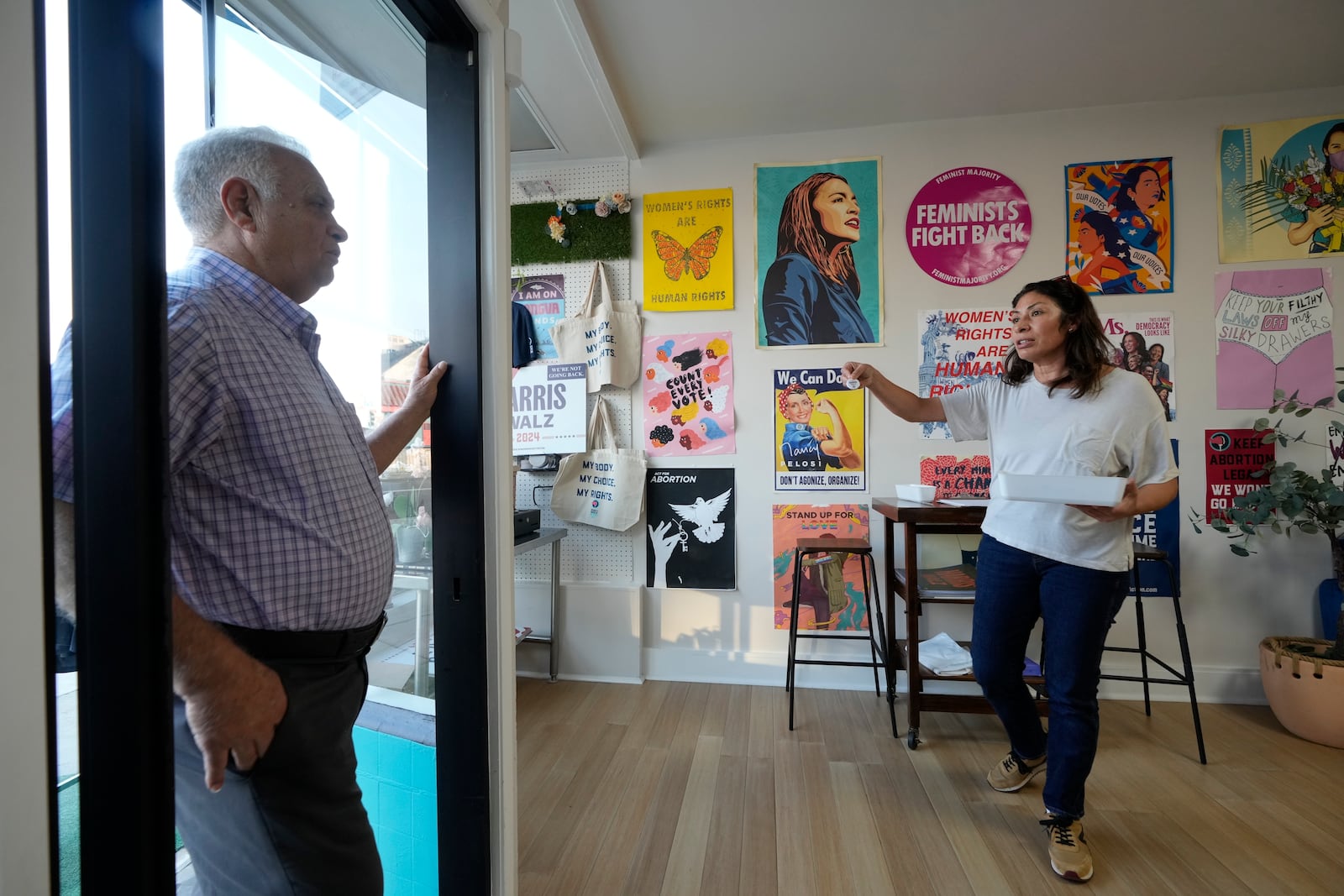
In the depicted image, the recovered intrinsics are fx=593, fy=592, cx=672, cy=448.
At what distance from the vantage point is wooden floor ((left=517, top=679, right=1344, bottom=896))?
1546 mm

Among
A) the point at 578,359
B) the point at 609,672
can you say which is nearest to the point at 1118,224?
the point at 578,359

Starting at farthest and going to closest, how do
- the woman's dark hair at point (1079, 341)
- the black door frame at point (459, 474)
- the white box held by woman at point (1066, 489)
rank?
the woman's dark hair at point (1079, 341) → the white box held by woman at point (1066, 489) → the black door frame at point (459, 474)

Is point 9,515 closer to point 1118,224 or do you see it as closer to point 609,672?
point 609,672

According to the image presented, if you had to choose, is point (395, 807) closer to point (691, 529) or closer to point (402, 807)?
point (402, 807)

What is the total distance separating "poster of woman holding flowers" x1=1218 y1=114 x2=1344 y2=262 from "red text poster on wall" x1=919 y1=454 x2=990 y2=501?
137 centimetres

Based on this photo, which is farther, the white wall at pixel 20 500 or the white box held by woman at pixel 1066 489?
the white box held by woman at pixel 1066 489

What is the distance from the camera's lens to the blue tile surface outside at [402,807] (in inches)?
51.5

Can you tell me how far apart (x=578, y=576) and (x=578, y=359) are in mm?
1077

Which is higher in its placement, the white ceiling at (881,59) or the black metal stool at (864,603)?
the white ceiling at (881,59)

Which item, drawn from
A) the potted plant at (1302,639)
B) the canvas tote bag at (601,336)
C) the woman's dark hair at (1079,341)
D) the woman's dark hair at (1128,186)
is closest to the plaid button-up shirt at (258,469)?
the woman's dark hair at (1079,341)

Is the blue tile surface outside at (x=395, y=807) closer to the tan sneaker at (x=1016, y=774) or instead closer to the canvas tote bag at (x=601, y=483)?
the canvas tote bag at (x=601, y=483)

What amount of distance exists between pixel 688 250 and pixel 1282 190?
258cm

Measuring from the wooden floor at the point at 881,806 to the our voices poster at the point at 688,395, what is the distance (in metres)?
1.20

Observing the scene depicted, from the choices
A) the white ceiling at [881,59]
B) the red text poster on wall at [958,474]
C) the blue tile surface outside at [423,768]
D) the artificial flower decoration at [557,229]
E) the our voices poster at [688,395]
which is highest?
the white ceiling at [881,59]
